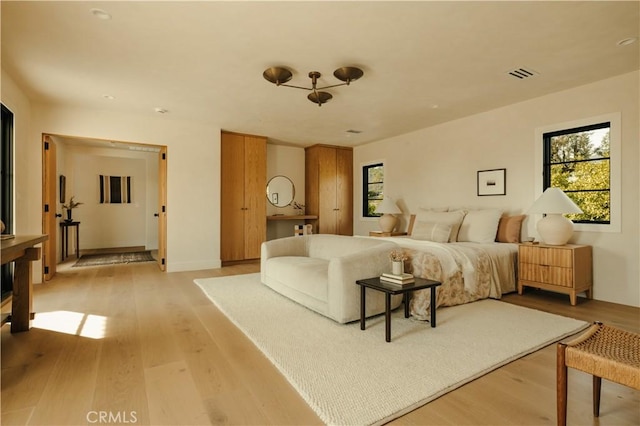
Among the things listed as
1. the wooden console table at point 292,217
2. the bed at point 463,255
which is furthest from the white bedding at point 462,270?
the wooden console table at point 292,217

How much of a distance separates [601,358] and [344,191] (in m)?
6.24

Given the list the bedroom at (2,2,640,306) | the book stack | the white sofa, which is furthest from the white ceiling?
the book stack

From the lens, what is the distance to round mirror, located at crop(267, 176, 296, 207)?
23.4ft

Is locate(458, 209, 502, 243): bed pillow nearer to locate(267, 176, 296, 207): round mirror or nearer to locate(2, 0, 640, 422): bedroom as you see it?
locate(2, 0, 640, 422): bedroom

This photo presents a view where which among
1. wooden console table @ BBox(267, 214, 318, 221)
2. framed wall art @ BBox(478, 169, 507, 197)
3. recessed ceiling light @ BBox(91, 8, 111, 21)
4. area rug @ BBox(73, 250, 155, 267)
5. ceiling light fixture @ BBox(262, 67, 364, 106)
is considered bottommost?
area rug @ BBox(73, 250, 155, 267)

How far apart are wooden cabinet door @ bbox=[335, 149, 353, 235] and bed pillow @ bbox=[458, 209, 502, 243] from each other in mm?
3193

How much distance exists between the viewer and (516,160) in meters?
4.36

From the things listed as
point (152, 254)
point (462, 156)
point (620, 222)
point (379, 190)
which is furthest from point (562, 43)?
Answer: point (152, 254)

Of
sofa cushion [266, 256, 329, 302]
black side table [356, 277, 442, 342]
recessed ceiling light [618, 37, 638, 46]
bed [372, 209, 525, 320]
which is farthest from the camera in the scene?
bed [372, 209, 525, 320]

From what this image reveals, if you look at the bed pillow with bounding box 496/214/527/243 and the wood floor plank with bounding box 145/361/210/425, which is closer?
the wood floor plank with bounding box 145/361/210/425

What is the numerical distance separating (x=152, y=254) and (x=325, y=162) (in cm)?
443

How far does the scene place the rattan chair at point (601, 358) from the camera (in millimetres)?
1228

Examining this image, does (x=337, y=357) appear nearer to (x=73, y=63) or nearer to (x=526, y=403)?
(x=526, y=403)

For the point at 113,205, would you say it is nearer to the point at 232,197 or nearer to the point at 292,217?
the point at 232,197
